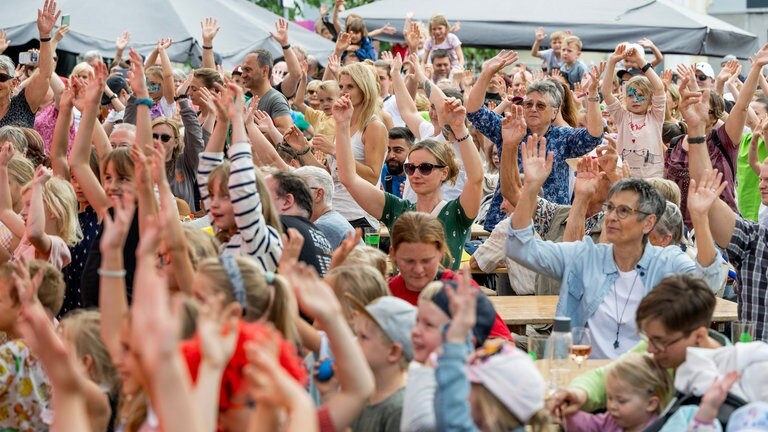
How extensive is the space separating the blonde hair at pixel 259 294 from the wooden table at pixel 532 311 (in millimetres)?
2505

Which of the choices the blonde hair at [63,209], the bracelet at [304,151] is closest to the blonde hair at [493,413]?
the blonde hair at [63,209]

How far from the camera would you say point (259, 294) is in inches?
156

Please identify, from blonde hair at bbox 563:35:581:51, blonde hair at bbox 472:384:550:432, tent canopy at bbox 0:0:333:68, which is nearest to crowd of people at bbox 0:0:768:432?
blonde hair at bbox 472:384:550:432

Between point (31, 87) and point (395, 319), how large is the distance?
18.9ft

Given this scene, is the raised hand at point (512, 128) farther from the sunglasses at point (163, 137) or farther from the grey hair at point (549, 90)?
the sunglasses at point (163, 137)

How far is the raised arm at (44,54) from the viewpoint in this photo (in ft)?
28.5

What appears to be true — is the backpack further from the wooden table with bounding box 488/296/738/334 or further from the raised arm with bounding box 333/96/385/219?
the raised arm with bounding box 333/96/385/219

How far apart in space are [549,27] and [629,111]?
24.1ft

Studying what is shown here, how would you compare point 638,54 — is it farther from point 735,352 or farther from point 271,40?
point 271,40

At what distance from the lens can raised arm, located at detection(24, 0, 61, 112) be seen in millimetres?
8695

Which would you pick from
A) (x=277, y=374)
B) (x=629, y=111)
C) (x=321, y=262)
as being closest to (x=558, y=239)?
(x=321, y=262)

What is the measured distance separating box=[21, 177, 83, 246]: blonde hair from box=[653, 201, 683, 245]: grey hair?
9.88ft

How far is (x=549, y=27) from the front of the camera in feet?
55.2

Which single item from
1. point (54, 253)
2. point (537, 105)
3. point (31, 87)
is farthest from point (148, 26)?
point (54, 253)
